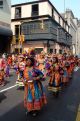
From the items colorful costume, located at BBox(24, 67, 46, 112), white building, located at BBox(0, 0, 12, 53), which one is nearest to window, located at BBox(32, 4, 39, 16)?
white building, located at BBox(0, 0, 12, 53)

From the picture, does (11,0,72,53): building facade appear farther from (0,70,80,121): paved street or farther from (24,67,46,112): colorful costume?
(24,67,46,112): colorful costume

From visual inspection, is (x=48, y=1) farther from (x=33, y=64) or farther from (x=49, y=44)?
(x=33, y=64)

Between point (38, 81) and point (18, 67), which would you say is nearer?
point (38, 81)

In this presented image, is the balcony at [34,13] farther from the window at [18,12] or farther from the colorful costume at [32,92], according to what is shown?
the colorful costume at [32,92]

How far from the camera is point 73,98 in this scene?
416 inches

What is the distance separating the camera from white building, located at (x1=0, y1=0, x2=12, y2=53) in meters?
31.4

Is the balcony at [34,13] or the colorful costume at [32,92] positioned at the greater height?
the balcony at [34,13]

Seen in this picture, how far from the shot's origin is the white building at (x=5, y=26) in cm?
3137

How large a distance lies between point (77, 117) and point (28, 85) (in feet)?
5.26

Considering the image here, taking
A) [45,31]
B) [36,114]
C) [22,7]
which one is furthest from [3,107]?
[22,7]

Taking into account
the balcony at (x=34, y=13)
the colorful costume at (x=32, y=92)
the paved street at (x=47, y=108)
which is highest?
the balcony at (x=34, y=13)

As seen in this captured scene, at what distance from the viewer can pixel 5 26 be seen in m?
32.5

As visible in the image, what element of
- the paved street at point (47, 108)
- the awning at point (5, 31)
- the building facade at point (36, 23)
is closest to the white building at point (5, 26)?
the awning at point (5, 31)

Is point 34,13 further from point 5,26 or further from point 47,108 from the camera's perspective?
point 47,108
